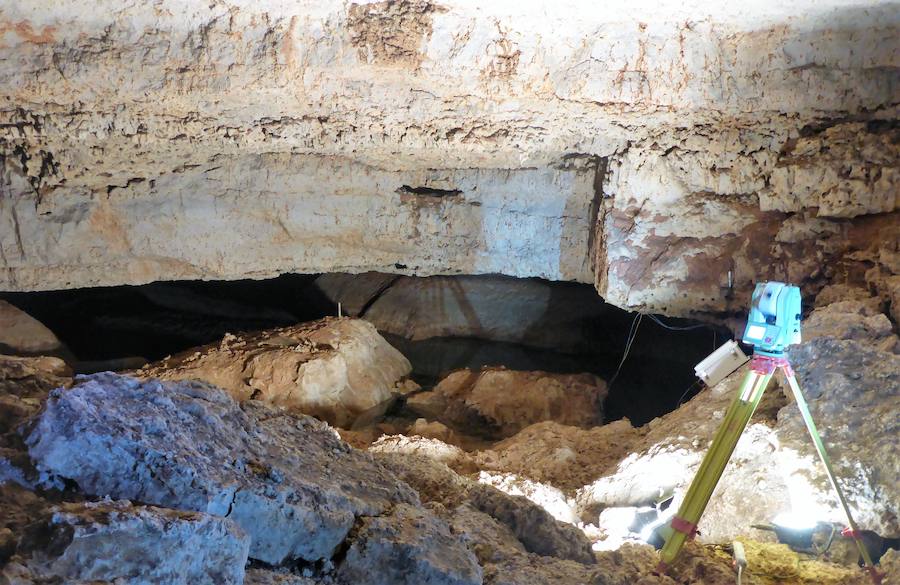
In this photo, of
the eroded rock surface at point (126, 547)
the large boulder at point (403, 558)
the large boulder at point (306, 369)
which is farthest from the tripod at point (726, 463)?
the large boulder at point (306, 369)

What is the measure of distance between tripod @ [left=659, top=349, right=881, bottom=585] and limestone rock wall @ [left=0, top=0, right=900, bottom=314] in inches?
68.1

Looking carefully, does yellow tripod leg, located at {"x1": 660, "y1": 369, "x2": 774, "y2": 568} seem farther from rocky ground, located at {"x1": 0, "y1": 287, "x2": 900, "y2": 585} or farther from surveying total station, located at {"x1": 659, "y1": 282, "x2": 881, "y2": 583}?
rocky ground, located at {"x1": 0, "y1": 287, "x2": 900, "y2": 585}

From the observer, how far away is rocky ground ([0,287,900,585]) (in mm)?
1260

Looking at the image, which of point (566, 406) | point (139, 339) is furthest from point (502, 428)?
point (139, 339)

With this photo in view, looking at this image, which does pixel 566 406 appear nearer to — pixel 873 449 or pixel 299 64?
pixel 873 449

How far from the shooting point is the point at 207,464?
1.51 meters

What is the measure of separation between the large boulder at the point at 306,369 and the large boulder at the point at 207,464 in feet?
9.57

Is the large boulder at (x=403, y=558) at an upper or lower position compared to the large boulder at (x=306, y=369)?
upper

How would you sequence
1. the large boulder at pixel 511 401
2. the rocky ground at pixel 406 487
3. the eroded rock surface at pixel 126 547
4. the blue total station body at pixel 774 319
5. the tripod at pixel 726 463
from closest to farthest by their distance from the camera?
1. the eroded rock surface at pixel 126 547
2. the rocky ground at pixel 406 487
3. the tripod at pixel 726 463
4. the blue total station body at pixel 774 319
5. the large boulder at pixel 511 401

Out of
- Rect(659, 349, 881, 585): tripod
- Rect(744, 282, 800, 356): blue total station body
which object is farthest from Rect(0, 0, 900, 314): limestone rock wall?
Rect(659, 349, 881, 585): tripod

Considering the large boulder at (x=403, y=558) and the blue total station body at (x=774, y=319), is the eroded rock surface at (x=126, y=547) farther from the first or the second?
the blue total station body at (x=774, y=319)

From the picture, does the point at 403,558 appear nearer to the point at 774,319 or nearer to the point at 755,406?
the point at 755,406

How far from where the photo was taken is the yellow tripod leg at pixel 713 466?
2.31m

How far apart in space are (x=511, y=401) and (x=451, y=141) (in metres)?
2.34
